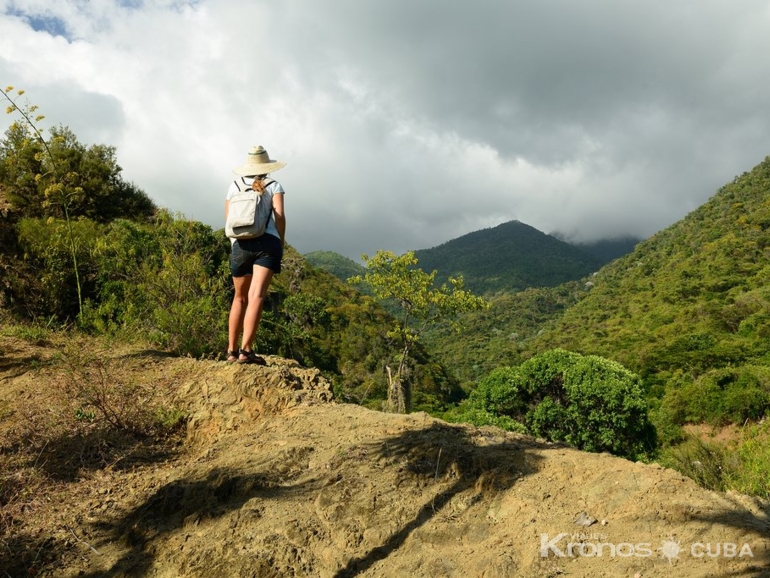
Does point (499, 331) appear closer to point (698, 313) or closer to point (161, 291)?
point (698, 313)

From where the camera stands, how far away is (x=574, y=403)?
16.3 m

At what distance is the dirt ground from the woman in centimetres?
97

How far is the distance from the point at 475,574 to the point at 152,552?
5.67 feet

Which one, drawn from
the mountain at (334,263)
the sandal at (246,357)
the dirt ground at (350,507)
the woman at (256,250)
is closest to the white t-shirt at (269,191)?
the woman at (256,250)

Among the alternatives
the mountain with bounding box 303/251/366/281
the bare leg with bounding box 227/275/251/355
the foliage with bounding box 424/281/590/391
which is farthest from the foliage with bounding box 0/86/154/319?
the mountain with bounding box 303/251/366/281

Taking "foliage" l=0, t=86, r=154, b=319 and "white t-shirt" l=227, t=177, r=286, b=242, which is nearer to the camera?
"white t-shirt" l=227, t=177, r=286, b=242

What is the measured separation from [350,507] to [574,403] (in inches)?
595

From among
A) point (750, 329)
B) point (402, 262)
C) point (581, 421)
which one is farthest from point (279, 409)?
point (750, 329)

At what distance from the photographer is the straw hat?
4676 millimetres

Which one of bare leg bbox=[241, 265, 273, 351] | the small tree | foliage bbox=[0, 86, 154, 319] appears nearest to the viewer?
bare leg bbox=[241, 265, 273, 351]

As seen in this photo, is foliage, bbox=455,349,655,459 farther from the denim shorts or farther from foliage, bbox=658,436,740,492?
the denim shorts

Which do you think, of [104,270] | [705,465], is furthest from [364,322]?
[705,465]

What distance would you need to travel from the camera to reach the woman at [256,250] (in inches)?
180

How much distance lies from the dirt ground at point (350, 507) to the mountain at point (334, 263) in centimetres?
15008
